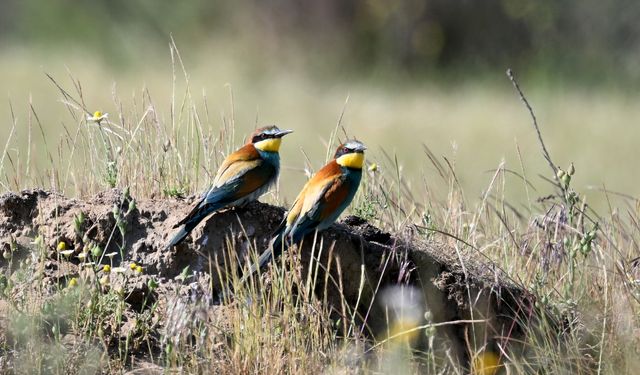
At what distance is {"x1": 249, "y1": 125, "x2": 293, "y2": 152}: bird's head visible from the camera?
201 inches

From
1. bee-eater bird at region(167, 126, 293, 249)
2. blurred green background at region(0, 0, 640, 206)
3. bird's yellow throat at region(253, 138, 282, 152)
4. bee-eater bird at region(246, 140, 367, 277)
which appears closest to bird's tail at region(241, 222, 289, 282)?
bee-eater bird at region(246, 140, 367, 277)

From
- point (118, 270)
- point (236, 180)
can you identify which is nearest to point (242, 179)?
point (236, 180)

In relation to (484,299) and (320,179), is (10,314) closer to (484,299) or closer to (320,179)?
(320,179)

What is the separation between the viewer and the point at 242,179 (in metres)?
4.85

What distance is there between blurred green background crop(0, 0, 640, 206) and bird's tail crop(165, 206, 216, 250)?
1009cm

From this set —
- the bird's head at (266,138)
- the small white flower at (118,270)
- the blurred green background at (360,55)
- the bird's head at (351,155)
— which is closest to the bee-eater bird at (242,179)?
the bird's head at (266,138)

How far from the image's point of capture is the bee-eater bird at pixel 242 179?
Answer: 4.68 metres

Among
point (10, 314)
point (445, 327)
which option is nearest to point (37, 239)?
point (10, 314)

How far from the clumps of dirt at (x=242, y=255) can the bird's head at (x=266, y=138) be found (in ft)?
0.94

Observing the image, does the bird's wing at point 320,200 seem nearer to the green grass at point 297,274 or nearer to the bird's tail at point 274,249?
the bird's tail at point 274,249

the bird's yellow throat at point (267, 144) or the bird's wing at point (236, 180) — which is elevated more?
the bird's yellow throat at point (267, 144)

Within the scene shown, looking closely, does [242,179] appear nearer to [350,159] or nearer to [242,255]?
[242,255]

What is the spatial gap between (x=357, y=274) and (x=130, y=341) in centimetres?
86

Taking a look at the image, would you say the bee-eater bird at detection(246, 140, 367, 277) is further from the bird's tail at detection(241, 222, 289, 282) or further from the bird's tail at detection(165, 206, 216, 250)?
the bird's tail at detection(165, 206, 216, 250)
